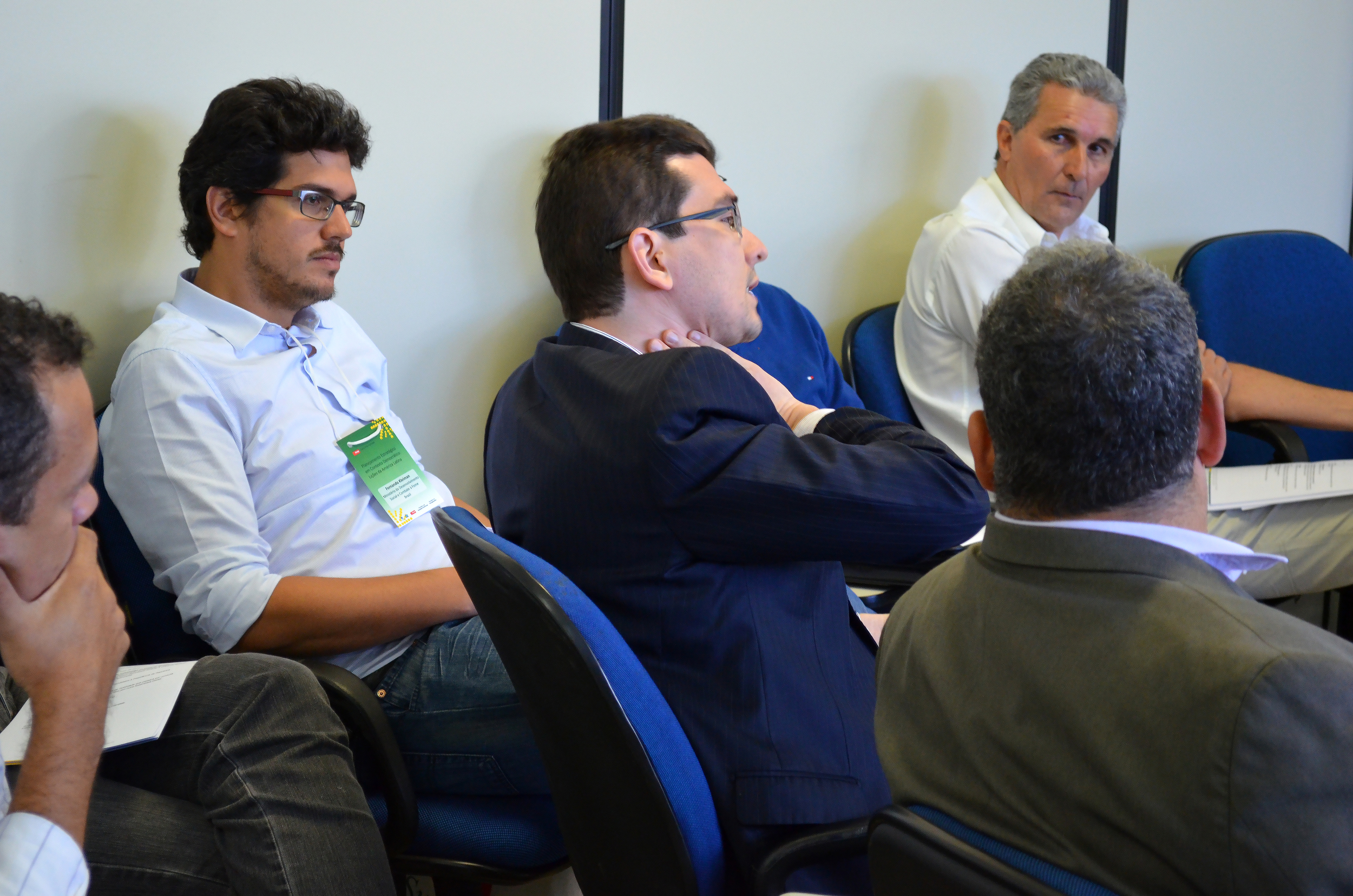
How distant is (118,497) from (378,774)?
0.60 m

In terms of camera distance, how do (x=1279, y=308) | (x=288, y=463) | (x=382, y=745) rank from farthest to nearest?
(x=1279, y=308) → (x=288, y=463) → (x=382, y=745)

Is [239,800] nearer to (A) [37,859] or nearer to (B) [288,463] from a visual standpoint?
(A) [37,859]

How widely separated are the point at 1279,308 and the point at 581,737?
2.72m

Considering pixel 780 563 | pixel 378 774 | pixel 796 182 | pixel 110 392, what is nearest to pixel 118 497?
pixel 110 392

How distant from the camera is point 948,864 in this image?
2.19 feet

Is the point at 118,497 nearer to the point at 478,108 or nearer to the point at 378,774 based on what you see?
the point at 378,774

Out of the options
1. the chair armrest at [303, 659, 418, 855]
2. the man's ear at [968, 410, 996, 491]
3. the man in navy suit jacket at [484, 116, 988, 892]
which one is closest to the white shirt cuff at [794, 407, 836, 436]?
the man in navy suit jacket at [484, 116, 988, 892]

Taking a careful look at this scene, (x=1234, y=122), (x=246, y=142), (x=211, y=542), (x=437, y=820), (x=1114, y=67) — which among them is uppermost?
→ (x=1114, y=67)

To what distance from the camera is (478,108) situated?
2.25 metres

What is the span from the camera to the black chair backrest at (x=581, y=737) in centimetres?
100

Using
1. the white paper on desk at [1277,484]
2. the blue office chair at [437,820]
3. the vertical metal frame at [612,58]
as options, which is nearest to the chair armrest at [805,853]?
the blue office chair at [437,820]

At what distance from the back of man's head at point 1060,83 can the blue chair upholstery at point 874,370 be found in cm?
68

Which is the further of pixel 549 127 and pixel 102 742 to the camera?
pixel 549 127

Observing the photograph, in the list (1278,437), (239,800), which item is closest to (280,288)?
(239,800)
